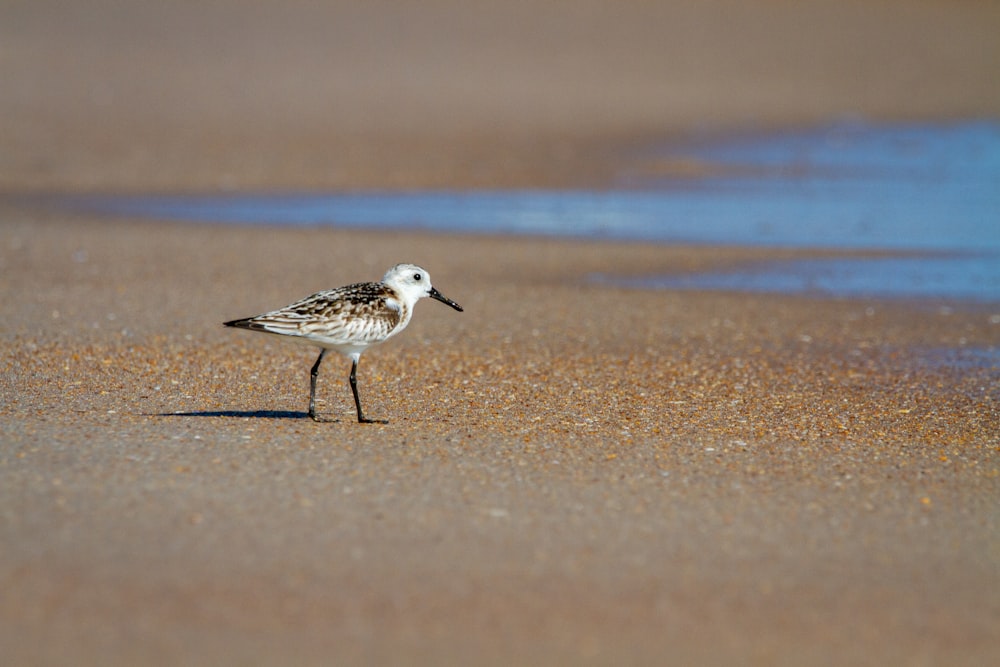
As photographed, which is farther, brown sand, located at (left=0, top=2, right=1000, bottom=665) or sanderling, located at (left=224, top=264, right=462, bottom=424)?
sanderling, located at (left=224, top=264, right=462, bottom=424)

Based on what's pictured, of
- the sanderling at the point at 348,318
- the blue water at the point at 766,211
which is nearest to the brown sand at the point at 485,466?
the sanderling at the point at 348,318

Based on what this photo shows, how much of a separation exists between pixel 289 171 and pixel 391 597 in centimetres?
1788

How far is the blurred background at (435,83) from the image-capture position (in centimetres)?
2366

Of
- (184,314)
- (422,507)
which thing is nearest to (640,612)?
(422,507)

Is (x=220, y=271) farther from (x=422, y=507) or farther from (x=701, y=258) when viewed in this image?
(x=422, y=507)

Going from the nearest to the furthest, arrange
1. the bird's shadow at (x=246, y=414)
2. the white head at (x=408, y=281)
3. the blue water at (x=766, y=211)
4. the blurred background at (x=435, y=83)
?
the bird's shadow at (x=246, y=414) → the white head at (x=408, y=281) → the blue water at (x=766, y=211) → the blurred background at (x=435, y=83)

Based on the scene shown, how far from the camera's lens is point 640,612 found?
5.59 meters

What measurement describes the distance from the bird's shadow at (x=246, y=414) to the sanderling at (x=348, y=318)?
0.22m

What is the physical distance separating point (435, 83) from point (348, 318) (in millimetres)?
25065

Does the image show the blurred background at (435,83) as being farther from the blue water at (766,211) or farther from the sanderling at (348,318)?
the sanderling at (348,318)

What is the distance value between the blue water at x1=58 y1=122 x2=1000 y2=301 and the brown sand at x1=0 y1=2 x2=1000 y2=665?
1036 millimetres

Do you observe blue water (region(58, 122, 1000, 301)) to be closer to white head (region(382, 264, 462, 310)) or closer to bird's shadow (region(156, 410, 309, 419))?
white head (region(382, 264, 462, 310))

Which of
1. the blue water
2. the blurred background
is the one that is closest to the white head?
the blue water

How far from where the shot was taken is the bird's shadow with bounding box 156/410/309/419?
8.41 metres
